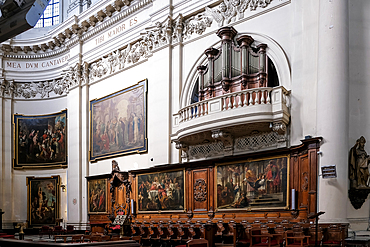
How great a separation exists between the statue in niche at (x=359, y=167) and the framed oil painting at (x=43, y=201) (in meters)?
17.4

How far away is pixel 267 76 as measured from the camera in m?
14.1

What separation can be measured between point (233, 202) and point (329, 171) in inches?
162

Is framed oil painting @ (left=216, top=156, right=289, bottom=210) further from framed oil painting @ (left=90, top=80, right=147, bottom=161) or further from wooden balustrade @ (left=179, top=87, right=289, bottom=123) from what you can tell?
framed oil painting @ (left=90, top=80, right=147, bottom=161)

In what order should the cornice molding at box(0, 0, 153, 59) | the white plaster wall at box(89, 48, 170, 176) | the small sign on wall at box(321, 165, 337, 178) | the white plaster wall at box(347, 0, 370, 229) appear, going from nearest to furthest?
the small sign on wall at box(321, 165, 337, 178) < the white plaster wall at box(347, 0, 370, 229) < the white plaster wall at box(89, 48, 170, 176) < the cornice molding at box(0, 0, 153, 59)

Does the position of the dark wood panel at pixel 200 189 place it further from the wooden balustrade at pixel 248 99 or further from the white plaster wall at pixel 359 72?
the white plaster wall at pixel 359 72

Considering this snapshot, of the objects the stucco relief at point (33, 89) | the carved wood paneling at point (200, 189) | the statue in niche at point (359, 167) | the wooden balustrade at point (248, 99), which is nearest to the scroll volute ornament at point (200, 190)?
the carved wood paneling at point (200, 189)

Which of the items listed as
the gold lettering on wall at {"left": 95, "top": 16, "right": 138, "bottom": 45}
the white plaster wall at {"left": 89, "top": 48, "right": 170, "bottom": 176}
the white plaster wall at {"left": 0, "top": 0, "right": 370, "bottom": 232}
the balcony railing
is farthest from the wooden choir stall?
the gold lettering on wall at {"left": 95, "top": 16, "right": 138, "bottom": 45}

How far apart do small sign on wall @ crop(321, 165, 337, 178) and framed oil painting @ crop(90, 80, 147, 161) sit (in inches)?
361

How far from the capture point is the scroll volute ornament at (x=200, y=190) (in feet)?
50.3

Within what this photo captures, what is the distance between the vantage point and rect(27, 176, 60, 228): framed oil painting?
77.4ft

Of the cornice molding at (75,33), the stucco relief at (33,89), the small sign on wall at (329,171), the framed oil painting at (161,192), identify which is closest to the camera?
the small sign on wall at (329,171)

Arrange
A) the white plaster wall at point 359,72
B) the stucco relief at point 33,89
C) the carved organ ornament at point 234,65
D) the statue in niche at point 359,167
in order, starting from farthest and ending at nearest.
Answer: the stucco relief at point 33,89 < the carved organ ornament at point 234,65 < the white plaster wall at point 359,72 < the statue in niche at point 359,167

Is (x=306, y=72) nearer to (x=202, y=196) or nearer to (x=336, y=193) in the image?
(x=336, y=193)

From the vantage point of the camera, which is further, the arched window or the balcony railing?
the arched window
